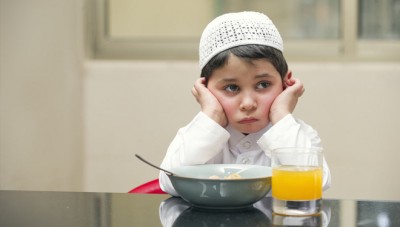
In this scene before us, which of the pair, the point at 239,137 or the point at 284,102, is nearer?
the point at 284,102

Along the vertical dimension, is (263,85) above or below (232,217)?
above

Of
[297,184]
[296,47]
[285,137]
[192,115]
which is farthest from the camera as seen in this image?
[296,47]

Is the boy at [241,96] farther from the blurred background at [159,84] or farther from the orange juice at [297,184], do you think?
the blurred background at [159,84]

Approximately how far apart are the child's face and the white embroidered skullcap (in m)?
0.05

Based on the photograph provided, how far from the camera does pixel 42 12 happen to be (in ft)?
9.83

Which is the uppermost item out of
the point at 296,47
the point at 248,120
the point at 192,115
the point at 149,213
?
the point at 296,47

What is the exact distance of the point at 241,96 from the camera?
5.17 ft

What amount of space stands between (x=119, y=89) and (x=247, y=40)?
68.7 inches

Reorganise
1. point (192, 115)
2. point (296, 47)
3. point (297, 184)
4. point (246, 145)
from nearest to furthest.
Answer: point (297, 184) < point (246, 145) < point (192, 115) < point (296, 47)

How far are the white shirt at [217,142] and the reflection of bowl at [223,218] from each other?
31 cm

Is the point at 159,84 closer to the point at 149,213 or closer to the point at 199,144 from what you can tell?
the point at 199,144

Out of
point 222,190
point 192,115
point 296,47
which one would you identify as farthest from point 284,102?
point 296,47

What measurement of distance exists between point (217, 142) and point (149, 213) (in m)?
0.45

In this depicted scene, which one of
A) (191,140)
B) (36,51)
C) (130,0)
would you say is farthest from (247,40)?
(130,0)
